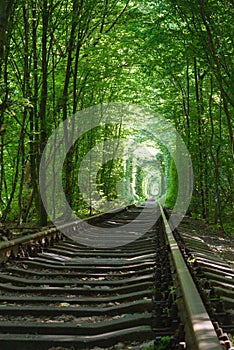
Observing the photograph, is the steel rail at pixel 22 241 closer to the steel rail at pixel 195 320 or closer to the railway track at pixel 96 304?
the railway track at pixel 96 304

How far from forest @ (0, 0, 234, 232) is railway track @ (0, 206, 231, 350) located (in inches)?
85.4

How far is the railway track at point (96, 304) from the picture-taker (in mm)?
2559

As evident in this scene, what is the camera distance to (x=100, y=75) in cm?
1453

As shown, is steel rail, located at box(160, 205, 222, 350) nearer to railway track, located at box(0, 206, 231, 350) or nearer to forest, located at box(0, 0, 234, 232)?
railway track, located at box(0, 206, 231, 350)

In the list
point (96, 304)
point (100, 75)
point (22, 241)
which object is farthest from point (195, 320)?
point (100, 75)

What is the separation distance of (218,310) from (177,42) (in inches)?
438

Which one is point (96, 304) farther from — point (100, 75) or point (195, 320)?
point (100, 75)

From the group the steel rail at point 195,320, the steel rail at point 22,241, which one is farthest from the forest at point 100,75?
the steel rail at point 195,320

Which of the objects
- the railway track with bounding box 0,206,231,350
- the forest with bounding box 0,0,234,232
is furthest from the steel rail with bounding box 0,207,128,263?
the forest with bounding box 0,0,234,232

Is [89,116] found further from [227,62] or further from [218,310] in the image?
[218,310]

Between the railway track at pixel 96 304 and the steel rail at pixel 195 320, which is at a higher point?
the steel rail at pixel 195 320

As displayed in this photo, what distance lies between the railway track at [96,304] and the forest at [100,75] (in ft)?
7.11

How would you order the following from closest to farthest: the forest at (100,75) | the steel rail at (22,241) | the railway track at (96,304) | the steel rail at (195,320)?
the steel rail at (195,320) < the railway track at (96,304) < the steel rail at (22,241) < the forest at (100,75)

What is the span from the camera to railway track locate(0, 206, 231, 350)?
8.40ft
